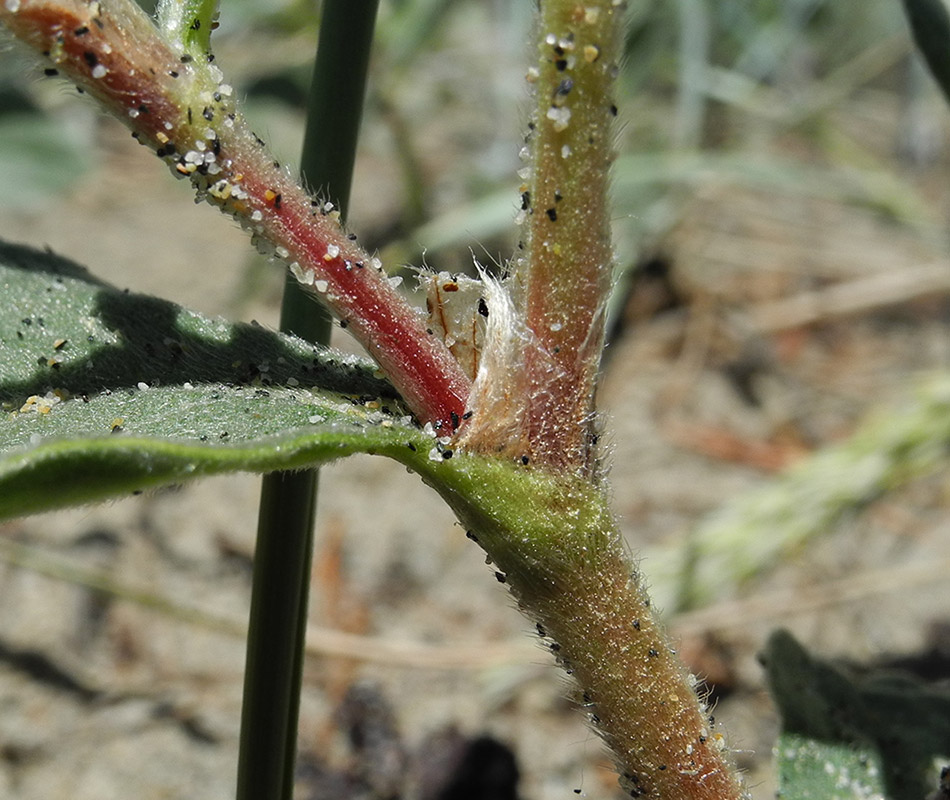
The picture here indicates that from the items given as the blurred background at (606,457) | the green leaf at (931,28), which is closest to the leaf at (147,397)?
the blurred background at (606,457)

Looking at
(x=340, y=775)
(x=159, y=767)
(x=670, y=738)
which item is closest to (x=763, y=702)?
(x=340, y=775)

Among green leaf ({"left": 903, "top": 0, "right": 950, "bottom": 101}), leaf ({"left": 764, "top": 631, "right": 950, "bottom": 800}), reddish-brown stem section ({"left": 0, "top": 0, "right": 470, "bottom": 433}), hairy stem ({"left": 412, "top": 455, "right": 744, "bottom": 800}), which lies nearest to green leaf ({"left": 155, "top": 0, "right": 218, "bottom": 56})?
reddish-brown stem section ({"left": 0, "top": 0, "right": 470, "bottom": 433})

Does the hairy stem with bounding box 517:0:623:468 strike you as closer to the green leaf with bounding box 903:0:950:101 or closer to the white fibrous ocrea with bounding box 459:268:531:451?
the white fibrous ocrea with bounding box 459:268:531:451

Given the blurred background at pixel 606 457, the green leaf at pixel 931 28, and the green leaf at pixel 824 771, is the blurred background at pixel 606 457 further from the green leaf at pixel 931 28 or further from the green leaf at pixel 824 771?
the green leaf at pixel 931 28

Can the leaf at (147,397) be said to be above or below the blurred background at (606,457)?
below

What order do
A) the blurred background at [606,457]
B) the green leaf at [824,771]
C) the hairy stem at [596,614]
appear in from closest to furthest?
the hairy stem at [596,614] → the green leaf at [824,771] → the blurred background at [606,457]

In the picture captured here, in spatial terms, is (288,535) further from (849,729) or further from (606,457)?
(849,729)
